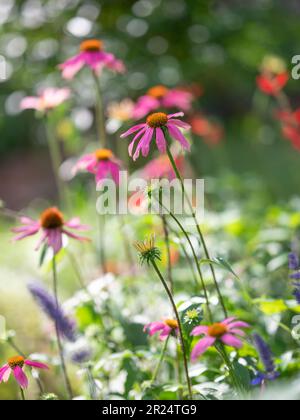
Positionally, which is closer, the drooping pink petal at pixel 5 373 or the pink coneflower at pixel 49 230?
the drooping pink petal at pixel 5 373

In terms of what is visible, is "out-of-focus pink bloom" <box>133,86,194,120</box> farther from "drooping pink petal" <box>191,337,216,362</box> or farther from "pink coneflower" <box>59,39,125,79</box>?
"drooping pink petal" <box>191,337,216,362</box>

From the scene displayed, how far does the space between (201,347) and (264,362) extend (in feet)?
0.68

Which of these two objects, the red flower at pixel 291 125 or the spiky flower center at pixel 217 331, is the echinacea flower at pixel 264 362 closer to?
the spiky flower center at pixel 217 331

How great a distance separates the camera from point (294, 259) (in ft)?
3.16

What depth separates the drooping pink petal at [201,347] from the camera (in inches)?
28.9

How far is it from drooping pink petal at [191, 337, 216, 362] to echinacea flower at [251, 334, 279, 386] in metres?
0.15

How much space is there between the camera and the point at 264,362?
91 centimetres

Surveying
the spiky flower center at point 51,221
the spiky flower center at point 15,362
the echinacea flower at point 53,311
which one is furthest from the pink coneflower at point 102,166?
the spiky flower center at point 15,362

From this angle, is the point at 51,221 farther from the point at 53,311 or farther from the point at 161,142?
the point at 161,142

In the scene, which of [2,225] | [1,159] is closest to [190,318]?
[2,225]

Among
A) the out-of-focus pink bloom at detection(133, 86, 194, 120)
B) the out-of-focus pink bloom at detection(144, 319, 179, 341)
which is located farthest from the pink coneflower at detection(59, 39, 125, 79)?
the out-of-focus pink bloom at detection(144, 319, 179, 341)

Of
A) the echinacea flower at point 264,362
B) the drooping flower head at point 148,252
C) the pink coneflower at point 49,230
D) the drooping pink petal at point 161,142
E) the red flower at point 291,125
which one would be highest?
the red flower at point 291,125

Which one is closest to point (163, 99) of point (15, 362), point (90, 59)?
point (90, 59)

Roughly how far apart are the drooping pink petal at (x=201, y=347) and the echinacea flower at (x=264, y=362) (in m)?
0.15
